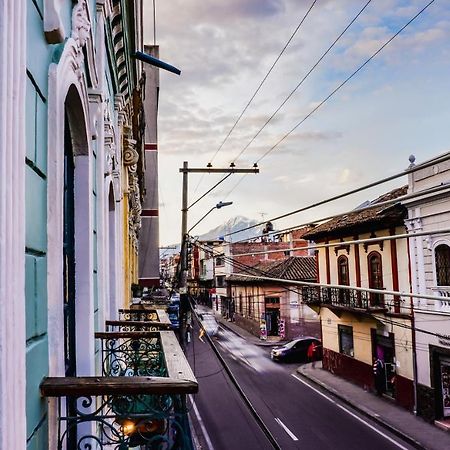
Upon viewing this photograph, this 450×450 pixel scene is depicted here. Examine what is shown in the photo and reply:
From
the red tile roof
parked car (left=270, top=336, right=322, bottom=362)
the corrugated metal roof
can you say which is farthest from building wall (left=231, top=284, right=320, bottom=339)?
the red tile roof

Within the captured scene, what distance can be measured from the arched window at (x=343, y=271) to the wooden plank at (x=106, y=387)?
20.1 meters

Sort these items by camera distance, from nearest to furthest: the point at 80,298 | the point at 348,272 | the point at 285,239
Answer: the point at 80,298
the point at 348,272
the point at 285,239

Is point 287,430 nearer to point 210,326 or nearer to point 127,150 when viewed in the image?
point 127,150

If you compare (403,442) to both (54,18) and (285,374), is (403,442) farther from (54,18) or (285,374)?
(54,18)

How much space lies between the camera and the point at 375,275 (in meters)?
19.4

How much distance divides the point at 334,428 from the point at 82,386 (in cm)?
1484

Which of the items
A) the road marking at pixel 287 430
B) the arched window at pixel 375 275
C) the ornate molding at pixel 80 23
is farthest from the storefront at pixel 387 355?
the ornate molding at pixel 80 23

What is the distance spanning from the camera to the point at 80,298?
3660 millimetres

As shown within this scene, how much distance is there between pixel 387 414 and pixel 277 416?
3.47m

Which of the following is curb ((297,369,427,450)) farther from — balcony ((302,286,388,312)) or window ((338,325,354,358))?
balcony ((302,286,388,312))

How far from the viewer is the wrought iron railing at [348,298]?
62.8ft

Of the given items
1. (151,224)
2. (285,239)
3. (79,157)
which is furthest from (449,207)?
(285,239)

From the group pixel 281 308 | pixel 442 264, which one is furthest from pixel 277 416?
pixel 281 308

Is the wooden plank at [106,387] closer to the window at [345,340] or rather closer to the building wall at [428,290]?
the building wall at [428,290]
